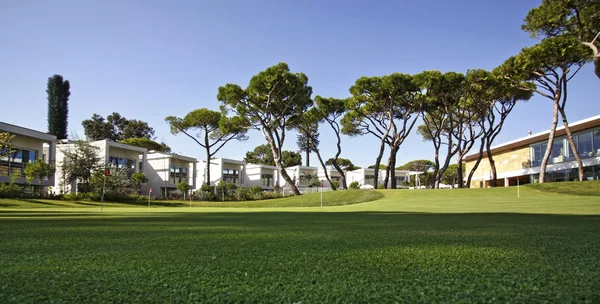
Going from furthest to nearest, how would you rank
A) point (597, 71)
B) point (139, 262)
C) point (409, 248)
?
point (597, 71) → point (409, 248) → point (139, 262)

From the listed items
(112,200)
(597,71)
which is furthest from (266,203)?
(597,71)

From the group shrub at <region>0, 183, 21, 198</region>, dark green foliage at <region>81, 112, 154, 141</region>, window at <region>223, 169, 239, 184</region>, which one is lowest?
shrub at <region>0, 183, 21, 198</region>

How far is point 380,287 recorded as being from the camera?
1.71 meters

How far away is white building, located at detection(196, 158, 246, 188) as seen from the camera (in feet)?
153

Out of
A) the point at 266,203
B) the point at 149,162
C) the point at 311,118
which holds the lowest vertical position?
the point at 266,203

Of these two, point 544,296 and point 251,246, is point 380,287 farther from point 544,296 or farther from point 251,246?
point 251,246

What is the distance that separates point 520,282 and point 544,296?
0.24 meters

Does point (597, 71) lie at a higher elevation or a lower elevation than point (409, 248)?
higher

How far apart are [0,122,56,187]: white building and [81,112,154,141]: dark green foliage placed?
1235 inches

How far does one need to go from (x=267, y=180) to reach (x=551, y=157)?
110ft

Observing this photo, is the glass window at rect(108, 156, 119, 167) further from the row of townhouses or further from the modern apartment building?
the modern apartment building

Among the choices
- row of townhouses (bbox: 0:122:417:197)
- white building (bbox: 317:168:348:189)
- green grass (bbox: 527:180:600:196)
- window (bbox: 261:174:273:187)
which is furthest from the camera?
white building (bbox: 317:168:348:189)

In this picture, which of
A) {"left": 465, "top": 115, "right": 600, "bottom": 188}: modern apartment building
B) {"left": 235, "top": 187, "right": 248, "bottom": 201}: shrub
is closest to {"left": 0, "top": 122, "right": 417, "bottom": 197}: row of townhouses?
{"left": 235, "top": 187, "right": 248, "bottom": 201}: shrub

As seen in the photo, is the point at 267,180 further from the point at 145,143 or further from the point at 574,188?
the point at 574,188
